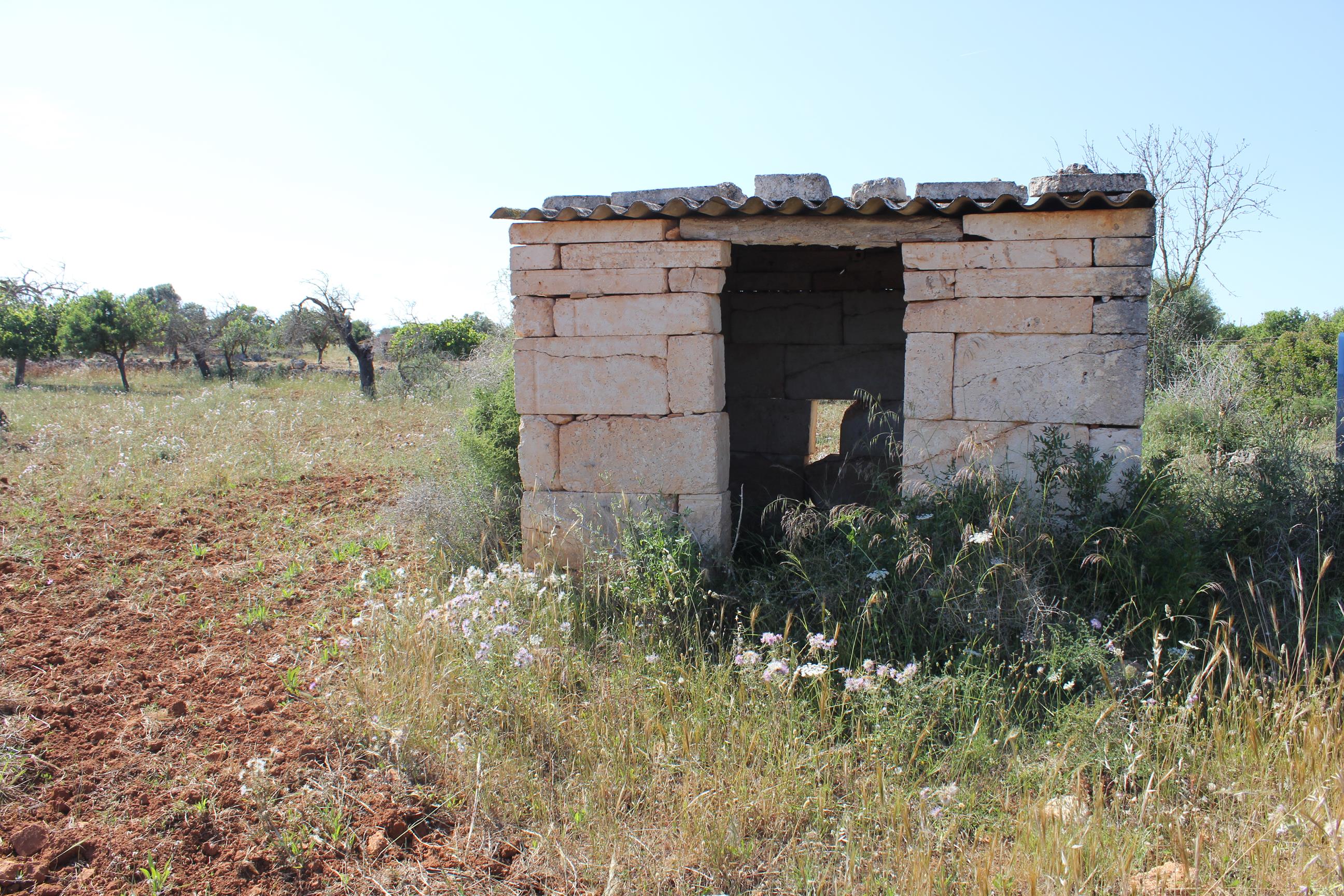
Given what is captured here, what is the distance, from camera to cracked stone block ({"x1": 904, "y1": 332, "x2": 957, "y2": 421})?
4.99m

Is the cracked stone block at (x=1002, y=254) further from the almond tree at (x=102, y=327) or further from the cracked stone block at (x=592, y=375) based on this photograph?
the almond tree at (x=102, y=327)

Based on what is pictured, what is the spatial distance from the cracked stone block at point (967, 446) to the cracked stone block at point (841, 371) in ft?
8.59

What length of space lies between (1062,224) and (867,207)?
1134 mm

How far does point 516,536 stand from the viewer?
6250 mm

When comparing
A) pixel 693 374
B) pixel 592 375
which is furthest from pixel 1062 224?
pixel 592 375

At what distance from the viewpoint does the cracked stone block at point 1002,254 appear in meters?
4.75

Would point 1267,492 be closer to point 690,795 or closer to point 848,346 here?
point 848,346

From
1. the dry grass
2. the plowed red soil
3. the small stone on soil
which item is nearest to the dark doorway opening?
the dry grass

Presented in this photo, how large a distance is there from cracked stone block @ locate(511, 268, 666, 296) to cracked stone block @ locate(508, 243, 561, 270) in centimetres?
3

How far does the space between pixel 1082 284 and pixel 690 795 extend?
142 inches

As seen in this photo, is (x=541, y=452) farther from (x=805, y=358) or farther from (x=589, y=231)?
(x=805, y=358)

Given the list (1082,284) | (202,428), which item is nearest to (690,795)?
(1082,284)

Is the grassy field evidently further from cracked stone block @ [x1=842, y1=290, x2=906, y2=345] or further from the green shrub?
cracked stone block @ [x1=842, y1=290, x2=906, y2=345]

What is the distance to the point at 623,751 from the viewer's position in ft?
11.4
